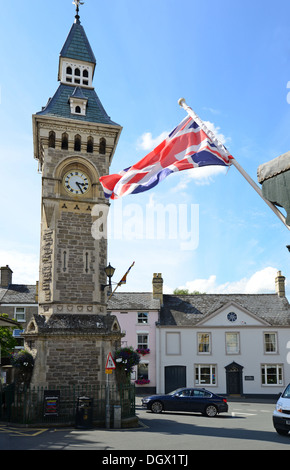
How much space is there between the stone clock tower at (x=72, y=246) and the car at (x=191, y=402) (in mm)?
5561

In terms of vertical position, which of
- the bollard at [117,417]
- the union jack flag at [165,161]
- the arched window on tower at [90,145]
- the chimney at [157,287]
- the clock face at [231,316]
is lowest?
the bollard at [117,417]

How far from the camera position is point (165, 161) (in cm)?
938

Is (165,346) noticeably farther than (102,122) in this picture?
Yes

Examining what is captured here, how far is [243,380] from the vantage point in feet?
120

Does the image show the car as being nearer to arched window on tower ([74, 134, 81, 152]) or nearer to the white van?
the white van

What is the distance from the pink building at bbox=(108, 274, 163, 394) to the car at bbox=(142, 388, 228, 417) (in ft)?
46.5

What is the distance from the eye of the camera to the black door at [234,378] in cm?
3669

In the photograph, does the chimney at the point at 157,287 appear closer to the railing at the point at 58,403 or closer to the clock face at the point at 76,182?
the clock face at the point at 76,182

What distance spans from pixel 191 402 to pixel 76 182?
12.2m

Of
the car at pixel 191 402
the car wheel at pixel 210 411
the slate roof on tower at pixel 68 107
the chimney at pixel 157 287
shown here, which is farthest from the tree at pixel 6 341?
the slate roof on tower at pixel 68 107

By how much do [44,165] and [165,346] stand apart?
2249 cm

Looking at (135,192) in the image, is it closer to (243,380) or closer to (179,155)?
(179,155)

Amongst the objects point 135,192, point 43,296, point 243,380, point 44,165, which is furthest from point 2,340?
point 135,192

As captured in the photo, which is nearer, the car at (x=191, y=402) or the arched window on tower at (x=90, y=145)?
the arched window on tower at (x=90, y=145)
